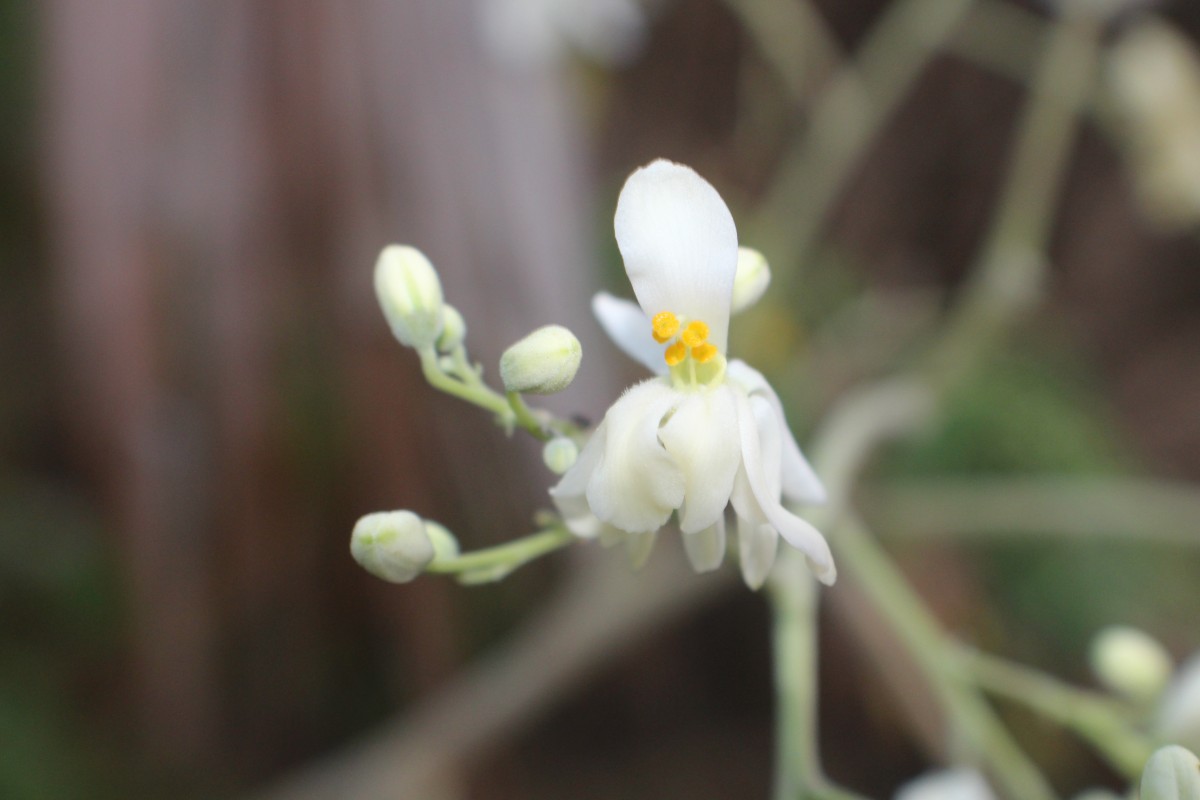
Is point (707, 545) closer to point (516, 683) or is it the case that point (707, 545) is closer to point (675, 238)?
point (675, 238)

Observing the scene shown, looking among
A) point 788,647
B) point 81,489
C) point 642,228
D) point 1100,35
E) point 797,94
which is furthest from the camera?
point 1100,35

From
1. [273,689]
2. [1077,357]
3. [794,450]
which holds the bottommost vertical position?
→ [273,689]

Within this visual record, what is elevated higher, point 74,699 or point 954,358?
point 954,358

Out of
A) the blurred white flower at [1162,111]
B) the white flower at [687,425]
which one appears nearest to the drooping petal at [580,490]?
the white flower at [687,425]

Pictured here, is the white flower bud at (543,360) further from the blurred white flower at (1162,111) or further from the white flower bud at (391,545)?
the blurred white flower at (1162,111)

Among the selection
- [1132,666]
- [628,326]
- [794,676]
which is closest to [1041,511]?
[1132,666]

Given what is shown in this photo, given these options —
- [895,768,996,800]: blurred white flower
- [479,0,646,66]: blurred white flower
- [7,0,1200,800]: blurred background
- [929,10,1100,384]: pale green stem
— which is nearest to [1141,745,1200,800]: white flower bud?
[895,768,996,800]: blurred white flower

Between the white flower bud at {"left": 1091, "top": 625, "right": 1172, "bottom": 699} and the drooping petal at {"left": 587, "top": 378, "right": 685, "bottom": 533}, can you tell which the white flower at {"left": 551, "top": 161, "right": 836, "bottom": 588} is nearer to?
the drooping petal at {"left": 587, "top": 378, "right": 685, "bottom": 533}

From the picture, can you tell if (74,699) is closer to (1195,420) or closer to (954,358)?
(954,358)

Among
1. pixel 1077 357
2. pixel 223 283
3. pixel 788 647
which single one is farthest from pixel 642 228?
pixel 1077 357
